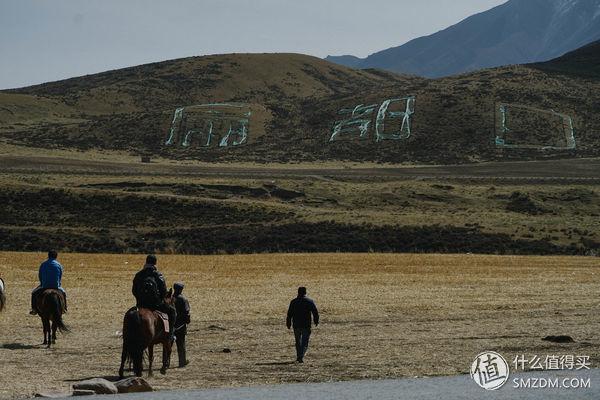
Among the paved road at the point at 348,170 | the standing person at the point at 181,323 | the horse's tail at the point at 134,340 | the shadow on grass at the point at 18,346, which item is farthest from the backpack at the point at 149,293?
the paved road at the point at 348,170

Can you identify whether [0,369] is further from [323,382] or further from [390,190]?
[390,190]

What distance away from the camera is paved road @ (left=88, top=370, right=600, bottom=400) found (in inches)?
565

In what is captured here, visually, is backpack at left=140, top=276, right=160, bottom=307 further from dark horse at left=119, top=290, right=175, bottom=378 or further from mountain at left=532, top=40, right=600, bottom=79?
mountain at left=532, top=40, right=600, bottom=79

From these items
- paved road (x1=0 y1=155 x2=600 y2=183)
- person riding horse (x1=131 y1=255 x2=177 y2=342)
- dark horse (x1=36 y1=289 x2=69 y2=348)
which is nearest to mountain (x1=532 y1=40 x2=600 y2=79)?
paved road (x1=0 y1=155 x2=600 y2=183)

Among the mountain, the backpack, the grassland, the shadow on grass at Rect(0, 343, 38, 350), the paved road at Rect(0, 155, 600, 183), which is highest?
the mountain

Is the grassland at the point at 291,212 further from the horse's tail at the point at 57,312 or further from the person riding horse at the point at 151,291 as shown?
the person riding horse at the point at 151,291

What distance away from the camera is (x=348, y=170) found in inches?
4033

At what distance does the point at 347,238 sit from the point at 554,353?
40.9 meters

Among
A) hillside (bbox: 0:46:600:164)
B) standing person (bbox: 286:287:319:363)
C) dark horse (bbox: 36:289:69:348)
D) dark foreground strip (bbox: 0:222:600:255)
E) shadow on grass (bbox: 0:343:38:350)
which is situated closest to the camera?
standing person (bbox: 286:287:319:363)

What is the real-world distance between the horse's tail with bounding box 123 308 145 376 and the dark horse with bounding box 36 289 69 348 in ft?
18.3

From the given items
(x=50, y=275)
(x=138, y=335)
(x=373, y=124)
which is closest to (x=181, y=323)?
(x=138, y=335)

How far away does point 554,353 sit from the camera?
65.0 feet

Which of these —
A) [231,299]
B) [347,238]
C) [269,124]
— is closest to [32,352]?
[231,299]

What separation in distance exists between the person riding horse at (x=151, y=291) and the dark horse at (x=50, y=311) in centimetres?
457
